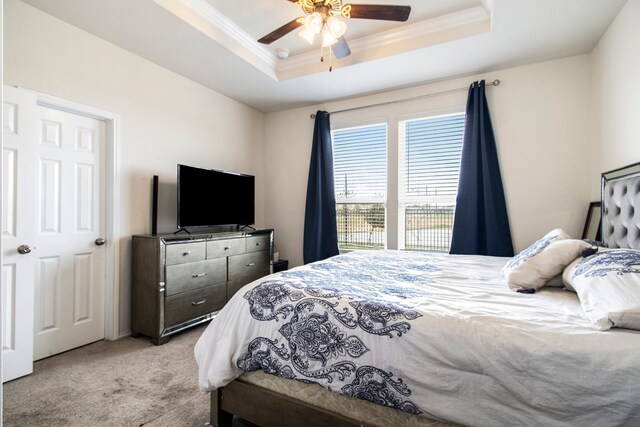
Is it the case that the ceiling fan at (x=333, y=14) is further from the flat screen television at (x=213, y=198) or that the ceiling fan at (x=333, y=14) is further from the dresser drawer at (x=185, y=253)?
the dresser drawer at (x=185, y=253)

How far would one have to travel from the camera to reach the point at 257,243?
3.83 m

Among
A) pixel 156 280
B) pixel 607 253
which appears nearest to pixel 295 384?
pixel 607 253

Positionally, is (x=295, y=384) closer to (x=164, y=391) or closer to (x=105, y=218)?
(x=164, y=391)

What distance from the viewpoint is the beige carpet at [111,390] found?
1767 millimetres

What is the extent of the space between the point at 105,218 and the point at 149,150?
800 mm

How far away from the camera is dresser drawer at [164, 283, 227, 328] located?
112 inches

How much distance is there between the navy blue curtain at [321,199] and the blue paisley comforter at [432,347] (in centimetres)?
234

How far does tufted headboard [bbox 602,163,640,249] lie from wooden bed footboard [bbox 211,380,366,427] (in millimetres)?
2063

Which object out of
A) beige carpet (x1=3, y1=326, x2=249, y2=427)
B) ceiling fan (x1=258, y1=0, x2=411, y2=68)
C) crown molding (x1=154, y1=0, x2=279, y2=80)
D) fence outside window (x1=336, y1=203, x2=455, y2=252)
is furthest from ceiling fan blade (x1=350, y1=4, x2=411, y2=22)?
beige carpet (x1=3, y1=326, x2=249, y2=427)

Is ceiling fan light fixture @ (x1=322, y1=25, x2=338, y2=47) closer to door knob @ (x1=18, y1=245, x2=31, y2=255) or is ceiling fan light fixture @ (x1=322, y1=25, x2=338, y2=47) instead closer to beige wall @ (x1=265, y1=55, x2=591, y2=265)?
beige wall @ (x1=265, y1=55, x2=591, y2=265)

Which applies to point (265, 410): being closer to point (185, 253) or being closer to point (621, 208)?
point (185, 253)

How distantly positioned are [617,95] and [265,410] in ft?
11.1

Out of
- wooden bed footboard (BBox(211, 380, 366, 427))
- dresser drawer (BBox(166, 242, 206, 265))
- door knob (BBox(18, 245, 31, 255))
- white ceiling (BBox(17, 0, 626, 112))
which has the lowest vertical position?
wooden bed footboard (BBox(211, 380, 366, 427))

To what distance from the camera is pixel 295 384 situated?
4.69 feet
